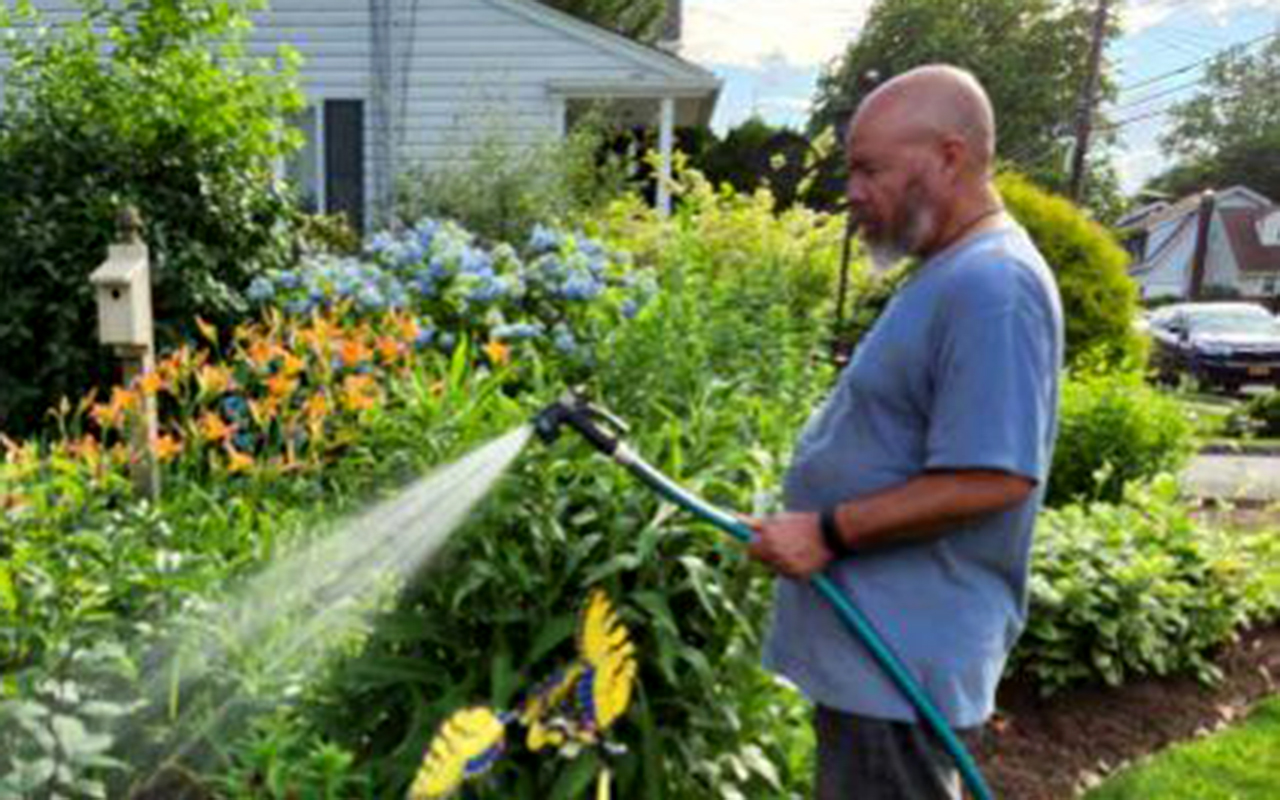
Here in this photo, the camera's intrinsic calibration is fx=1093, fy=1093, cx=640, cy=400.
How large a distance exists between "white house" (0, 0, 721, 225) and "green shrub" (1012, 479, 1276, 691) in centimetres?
814

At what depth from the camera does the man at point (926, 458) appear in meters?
1.52

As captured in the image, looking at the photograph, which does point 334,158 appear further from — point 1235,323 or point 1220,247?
point 1220,247

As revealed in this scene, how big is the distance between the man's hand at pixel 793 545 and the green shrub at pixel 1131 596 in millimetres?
1861

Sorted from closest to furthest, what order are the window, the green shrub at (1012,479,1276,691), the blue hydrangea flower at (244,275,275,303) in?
the green shrub at (1012,479,1276,691) < the blue hydrangea flower at (244,275,275,303) < the window

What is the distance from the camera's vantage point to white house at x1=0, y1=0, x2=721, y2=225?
11.2 metres

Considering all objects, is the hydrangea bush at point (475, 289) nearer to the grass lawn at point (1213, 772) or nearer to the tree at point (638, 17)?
the grass lawn at point (1213, 772)

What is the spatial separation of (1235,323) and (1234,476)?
620 inches

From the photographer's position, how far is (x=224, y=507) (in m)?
2.96

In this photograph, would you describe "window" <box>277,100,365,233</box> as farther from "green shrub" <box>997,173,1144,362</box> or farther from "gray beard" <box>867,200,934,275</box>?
"gray beard" <box>867,200,934,275</box>

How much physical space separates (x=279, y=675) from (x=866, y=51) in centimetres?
4290

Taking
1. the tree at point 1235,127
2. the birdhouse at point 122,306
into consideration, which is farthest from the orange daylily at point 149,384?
the tree at point 1235,127

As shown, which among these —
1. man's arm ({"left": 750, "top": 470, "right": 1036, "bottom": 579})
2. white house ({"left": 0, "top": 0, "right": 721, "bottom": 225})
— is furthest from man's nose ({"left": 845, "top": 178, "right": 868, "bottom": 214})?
white house ({"left": 0, "top": 0, "right": 721, "bottom": 225})

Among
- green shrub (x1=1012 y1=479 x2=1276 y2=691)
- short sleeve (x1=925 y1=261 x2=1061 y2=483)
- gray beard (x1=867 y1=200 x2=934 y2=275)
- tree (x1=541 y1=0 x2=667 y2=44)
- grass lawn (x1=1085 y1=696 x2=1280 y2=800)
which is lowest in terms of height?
grass lawn (x1=1085 y1=696 x2=1280 y2=800)

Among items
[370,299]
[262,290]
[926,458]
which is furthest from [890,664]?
[262,290]
